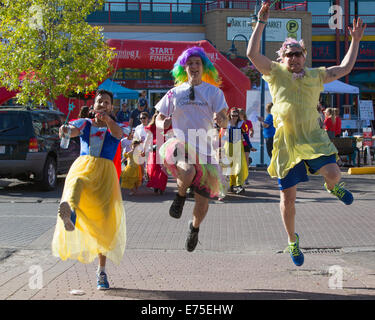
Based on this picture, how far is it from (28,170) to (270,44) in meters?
21.9

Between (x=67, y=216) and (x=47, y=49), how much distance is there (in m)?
12.8

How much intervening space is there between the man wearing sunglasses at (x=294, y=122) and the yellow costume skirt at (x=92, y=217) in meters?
1.62

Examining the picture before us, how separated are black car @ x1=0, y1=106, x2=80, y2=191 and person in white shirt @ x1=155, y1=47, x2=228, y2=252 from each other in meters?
7.47

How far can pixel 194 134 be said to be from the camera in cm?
582

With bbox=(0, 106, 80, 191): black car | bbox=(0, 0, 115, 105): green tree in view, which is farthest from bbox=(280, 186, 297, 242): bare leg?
bbox=(0, 0, 115, 105): green tree

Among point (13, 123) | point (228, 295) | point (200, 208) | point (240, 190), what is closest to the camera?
point (228, 295)

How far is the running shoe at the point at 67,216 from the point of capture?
4.87 metres

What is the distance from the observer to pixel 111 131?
5555 millimetres

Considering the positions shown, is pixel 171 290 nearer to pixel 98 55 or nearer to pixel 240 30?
pixel 98 55

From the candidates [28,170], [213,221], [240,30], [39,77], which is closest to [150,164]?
[28,170]

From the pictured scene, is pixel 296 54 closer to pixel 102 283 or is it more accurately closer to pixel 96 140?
pixel 96 140

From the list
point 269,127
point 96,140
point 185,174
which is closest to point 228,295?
point 185,174

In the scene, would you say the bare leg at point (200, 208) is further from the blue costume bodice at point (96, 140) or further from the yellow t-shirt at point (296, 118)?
the blue costume bodice at point (96, 140)

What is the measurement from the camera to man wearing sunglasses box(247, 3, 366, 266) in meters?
5.59
